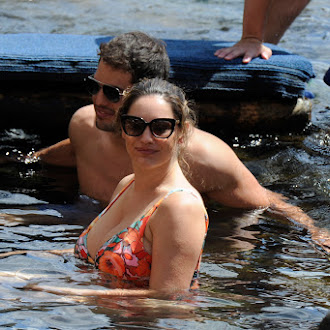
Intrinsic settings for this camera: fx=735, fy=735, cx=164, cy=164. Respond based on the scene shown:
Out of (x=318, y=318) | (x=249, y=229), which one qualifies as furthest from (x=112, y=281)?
(x=249, y=229)

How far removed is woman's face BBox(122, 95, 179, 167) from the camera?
2.90m

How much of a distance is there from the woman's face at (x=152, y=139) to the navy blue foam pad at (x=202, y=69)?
2.40 m

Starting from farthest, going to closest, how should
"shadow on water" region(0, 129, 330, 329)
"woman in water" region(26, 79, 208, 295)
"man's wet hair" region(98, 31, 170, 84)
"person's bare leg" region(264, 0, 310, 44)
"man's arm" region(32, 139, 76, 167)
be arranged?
"person's bare leg" region(264, 0, 310, 44) → "man's arm" region(32, 139, 76, 167) → "man's wet hair" region(98, 31, 170, 84) → "woman in water" region(26, 79, 208, 295) → "shadow on water" region(0, 129, 330, 329)

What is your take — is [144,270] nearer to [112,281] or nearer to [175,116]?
[112,281]

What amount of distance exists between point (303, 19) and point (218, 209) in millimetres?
6086

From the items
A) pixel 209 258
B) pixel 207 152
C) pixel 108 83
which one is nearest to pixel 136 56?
pixel 108 83

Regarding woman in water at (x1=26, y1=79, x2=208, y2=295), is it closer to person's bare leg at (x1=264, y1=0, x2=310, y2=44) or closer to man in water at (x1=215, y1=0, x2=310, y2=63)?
man in water at (x1=215, y1=0, x2=310, y2=63)

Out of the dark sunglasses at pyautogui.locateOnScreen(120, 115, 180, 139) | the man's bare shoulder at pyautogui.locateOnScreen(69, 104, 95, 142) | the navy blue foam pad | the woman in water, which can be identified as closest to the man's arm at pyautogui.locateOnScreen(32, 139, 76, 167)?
the man's bare shoulder at pyautogui.locateOnScreen(69, 104, 95, 142)

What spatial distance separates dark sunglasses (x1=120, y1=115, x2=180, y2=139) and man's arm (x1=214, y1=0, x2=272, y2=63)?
2608 millimetres

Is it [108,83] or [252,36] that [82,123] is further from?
[252,36]

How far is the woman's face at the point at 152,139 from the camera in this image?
290 cm

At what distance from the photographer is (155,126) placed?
114 inches

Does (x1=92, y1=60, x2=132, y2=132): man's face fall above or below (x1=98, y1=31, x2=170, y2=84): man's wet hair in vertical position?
below

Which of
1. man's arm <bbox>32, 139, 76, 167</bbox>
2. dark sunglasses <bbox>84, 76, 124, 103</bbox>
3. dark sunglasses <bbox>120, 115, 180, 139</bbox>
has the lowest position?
man's arm <bbox>32, 139, 76, 167</bbox>
